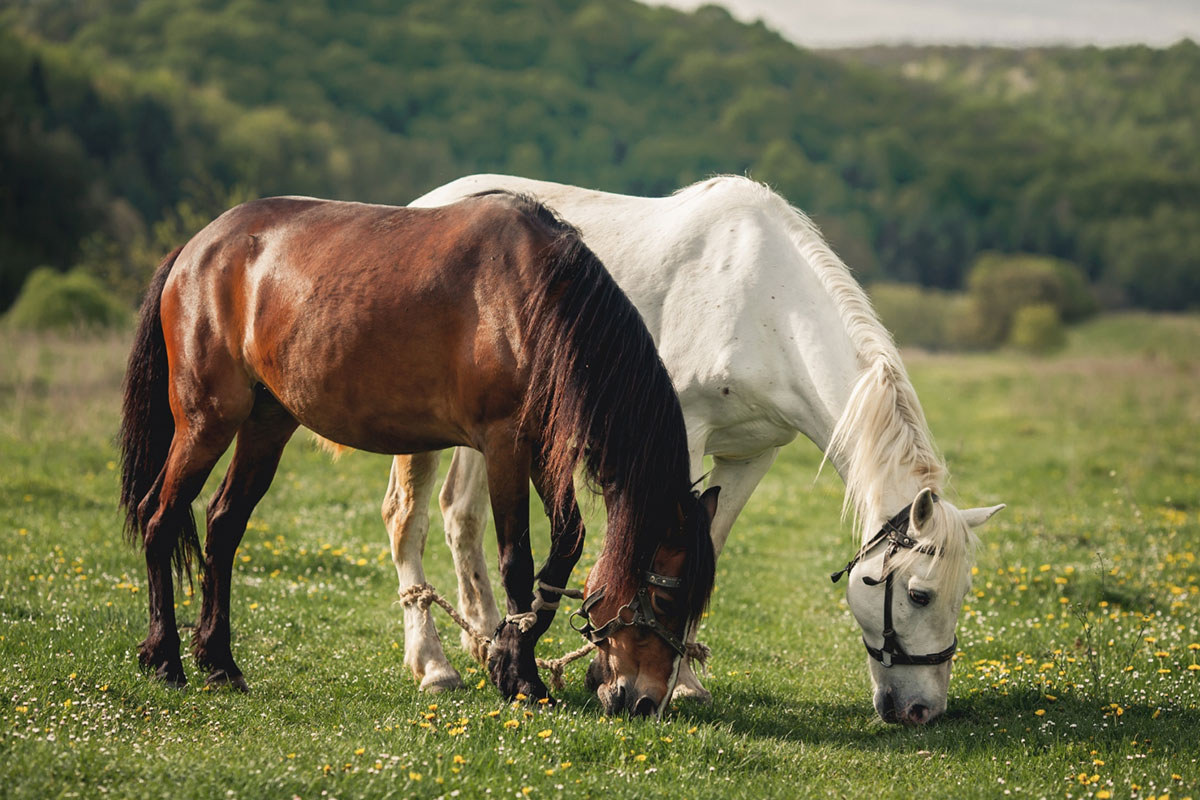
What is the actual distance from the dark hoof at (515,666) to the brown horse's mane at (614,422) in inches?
22.3

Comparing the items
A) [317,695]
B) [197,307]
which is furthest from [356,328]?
[317,695]

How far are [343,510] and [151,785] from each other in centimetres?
676

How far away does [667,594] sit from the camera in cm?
438

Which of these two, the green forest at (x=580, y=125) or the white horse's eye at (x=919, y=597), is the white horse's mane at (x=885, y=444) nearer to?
the white horse's eye at (x=919, y=597)

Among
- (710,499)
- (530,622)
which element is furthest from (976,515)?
(530,622)

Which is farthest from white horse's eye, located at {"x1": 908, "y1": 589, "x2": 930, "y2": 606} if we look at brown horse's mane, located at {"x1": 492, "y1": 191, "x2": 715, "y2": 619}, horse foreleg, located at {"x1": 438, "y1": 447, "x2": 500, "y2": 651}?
horse foreleg, located at {"x1": 438, "y1": 447, "x2": 500, "y2": 651}

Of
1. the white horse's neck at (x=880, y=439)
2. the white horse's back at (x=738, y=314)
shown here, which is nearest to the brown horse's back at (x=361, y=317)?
the white horse's back at (x=738, y=314)

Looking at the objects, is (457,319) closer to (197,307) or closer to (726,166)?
(197,307)

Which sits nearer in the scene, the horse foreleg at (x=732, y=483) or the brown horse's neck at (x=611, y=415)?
the brown horse's neck at (x=611, y=415)

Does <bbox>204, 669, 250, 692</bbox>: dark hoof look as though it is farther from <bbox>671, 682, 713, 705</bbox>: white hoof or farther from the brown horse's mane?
<bbox>671, 682, 713, 705</bbox>: white hoof

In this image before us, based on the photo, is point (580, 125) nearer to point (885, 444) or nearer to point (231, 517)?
point (231, 517)

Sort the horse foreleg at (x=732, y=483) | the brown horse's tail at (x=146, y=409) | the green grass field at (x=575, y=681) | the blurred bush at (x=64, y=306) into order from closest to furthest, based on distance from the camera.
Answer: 1. the green grass field at (x=575, y=681)
2. the brown horse's tail at (x=146, y=409)
3. the horse foreleg at (x=732, y=483)
4. the blurred bush at (x=64, y=306)

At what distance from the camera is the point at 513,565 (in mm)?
4551

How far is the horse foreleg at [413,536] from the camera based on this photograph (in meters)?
5.41
